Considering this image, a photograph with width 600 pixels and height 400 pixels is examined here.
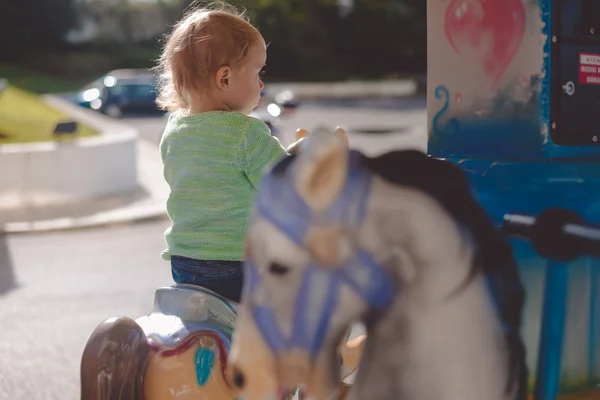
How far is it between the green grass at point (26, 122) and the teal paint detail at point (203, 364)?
9.64 meters

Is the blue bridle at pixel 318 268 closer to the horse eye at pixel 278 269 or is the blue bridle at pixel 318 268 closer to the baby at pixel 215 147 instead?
the horse eye at pixel 278 269

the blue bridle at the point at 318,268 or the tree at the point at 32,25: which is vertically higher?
the blue bridle at the point at 318,268

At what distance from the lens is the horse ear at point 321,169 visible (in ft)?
4.29

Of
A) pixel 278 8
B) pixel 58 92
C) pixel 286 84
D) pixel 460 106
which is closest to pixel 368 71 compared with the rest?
pixel 286 84

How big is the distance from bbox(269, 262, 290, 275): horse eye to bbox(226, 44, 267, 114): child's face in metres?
0.89

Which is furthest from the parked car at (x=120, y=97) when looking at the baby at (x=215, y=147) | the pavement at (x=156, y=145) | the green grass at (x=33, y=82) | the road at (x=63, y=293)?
the baby at (x=215, y=147)

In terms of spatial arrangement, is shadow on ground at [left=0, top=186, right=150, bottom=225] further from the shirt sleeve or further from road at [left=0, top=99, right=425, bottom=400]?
the shirt sleeve

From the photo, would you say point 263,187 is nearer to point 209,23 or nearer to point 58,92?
point 209,23

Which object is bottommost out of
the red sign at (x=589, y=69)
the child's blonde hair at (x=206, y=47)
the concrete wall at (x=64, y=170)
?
the concrete wall at (x=64, y=170)

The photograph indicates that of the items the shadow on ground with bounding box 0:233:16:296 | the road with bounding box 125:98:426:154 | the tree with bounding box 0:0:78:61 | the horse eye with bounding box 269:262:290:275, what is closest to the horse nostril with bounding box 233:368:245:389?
the horse eye with bounding box 269:262:290:275

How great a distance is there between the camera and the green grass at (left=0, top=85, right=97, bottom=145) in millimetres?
12073

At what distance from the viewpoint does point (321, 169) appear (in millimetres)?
1322

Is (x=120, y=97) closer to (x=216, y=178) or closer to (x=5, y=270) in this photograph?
(x=5, y=270)

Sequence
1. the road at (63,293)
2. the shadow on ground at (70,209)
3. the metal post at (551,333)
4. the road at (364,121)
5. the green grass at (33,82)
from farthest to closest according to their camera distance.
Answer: the green grass at (33,82) → the road at (364,121) → the shadow on ground at (70,209) → the road at (63,293) → the metal post at (551,333)
